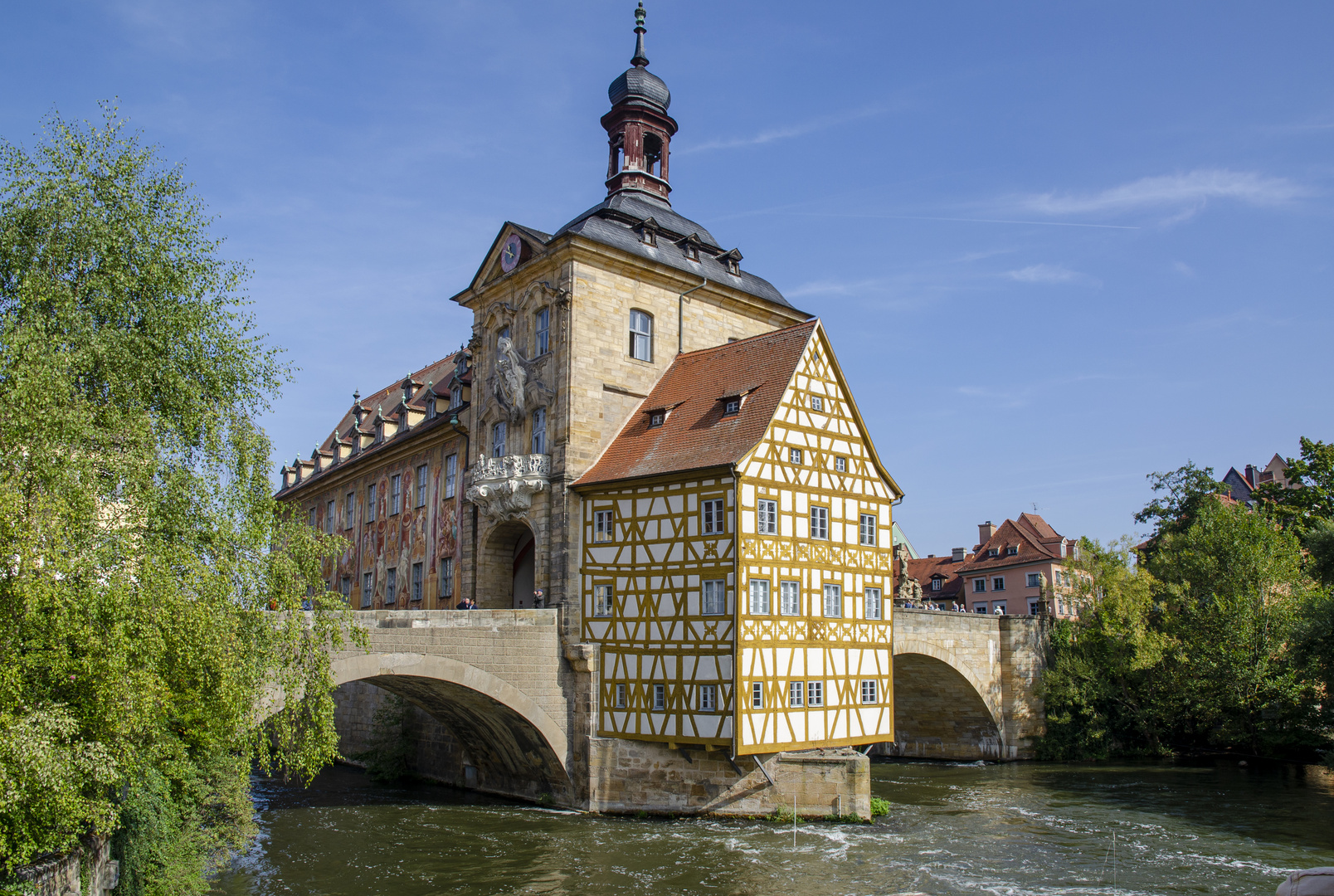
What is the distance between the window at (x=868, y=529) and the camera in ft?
80.8

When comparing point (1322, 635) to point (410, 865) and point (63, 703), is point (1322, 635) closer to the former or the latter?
point (410, 865)

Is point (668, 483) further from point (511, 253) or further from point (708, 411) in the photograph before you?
point (511, 253)

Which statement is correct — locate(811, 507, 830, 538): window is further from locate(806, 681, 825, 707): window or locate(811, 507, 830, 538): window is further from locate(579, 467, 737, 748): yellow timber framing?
locate(806, 681, 825, 707): window

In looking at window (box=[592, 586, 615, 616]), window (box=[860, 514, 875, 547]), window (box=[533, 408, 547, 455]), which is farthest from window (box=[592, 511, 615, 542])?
window (box=[860, 514, 875, 547])

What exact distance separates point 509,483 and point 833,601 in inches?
328

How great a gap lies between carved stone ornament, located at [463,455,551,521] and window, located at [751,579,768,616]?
607cm

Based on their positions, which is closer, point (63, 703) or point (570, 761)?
point (63, 703)

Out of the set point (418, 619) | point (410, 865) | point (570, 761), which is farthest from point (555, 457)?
point (410, 865)

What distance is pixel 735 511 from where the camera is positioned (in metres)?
21.6

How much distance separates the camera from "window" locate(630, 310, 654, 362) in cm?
2650

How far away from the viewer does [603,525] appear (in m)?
24.0

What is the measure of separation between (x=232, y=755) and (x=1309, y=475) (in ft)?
133

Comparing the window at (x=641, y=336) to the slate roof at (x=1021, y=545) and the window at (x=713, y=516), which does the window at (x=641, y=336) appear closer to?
the window at (x=713, y=516)

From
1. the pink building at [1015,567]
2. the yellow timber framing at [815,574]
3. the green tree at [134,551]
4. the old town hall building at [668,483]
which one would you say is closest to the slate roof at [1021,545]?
the pink building at [1015,567]
